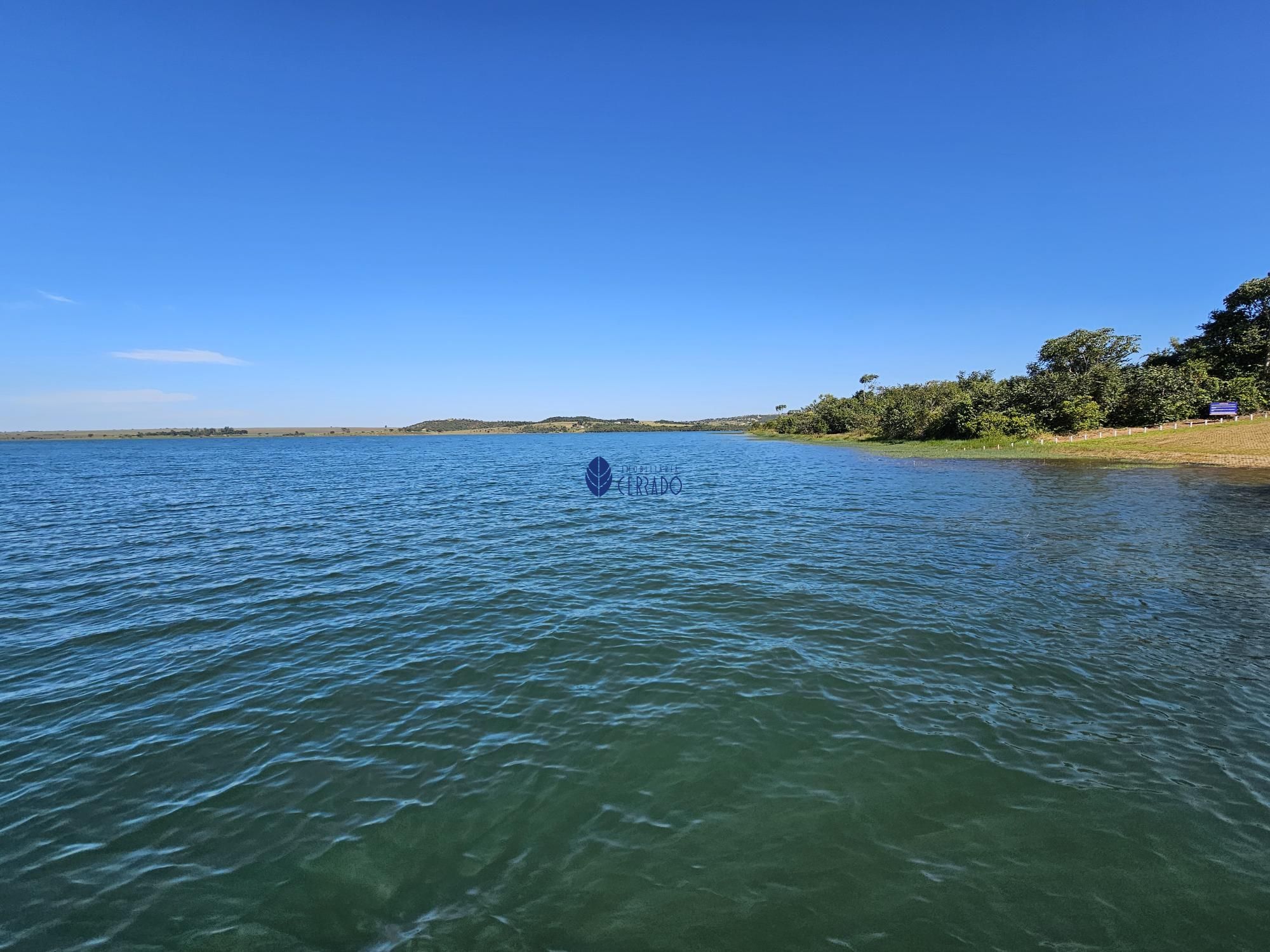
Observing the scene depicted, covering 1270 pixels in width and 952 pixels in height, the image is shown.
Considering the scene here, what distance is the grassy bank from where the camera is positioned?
5300cm

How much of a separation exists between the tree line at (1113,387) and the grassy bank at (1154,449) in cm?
739

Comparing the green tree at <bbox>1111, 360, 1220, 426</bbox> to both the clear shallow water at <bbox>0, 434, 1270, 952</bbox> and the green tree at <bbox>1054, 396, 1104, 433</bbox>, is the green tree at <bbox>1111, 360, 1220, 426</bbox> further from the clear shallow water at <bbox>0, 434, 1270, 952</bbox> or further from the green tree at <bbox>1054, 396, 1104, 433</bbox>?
the clear shallow water at <bbox>0, 434, 1270, 952</bbox>

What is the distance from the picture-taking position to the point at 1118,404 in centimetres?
8025

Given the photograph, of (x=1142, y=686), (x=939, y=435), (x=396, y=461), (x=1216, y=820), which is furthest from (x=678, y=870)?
(x=939, y=435)

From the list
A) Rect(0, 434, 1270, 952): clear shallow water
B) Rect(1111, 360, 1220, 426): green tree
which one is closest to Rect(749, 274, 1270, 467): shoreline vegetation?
Rect(1111, 360, 1220, 426): green tree

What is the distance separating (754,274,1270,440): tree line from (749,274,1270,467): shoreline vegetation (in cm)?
15

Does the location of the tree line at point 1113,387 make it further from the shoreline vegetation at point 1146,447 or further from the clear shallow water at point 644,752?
the clear shallow water at point 644,752

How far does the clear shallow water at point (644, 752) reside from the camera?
596cm

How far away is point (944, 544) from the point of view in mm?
23625

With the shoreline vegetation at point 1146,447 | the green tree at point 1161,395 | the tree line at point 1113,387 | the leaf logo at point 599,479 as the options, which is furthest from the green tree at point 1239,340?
the leaf logo at point 599,479

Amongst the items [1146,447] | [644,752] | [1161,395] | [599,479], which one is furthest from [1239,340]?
[644,752]

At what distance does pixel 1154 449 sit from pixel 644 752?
7905 cm

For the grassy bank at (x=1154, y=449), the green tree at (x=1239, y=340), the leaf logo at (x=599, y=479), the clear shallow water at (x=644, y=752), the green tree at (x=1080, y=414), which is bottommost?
the clear shallow water at (x=644, y=752)

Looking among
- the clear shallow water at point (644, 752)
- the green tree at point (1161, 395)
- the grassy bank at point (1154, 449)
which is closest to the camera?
the clear shallow water at point (644, 752)
